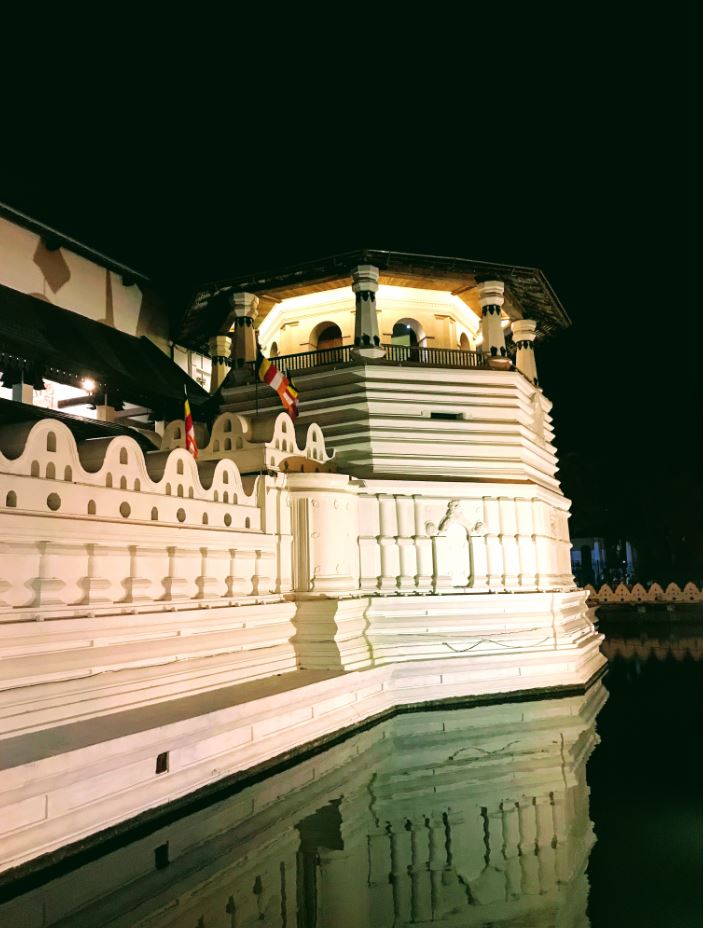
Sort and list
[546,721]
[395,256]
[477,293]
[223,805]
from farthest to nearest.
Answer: [477,293] → [395,256] → [546,721] → [223,805]

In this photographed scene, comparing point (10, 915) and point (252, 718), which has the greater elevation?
point (252, 718)

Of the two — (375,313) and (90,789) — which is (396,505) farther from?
(90,789)

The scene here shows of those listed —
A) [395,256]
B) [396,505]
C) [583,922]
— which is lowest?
[583,922]

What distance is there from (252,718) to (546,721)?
540 cm

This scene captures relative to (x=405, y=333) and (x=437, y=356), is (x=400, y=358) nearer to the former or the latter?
(x=437, y=356)

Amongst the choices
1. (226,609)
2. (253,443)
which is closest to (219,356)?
(253,443)

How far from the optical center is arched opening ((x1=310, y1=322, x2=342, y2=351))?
1806 centimetres

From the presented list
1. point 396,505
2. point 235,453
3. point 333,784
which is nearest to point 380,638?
point 396,505

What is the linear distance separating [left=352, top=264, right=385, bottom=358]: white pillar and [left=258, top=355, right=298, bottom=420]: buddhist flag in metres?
2.51

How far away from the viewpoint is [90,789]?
6.18 metres

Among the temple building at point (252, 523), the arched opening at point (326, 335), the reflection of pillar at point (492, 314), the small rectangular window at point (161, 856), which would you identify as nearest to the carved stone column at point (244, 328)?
the temple building at point (252, 523)

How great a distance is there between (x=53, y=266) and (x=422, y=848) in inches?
577

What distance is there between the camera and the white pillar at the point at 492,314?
54.1ft

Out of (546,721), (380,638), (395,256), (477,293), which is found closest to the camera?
(546,721)
